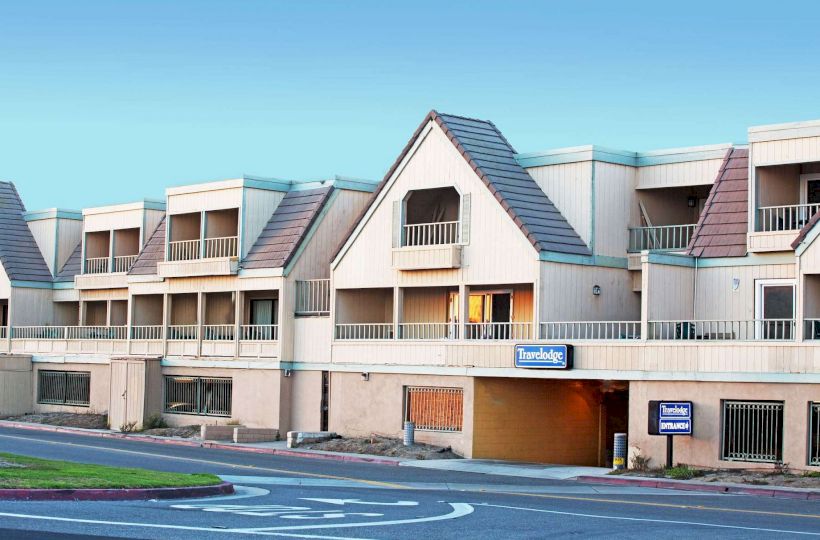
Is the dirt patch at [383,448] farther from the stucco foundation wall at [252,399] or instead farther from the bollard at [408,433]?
the stucco foundation wall at [252,399]

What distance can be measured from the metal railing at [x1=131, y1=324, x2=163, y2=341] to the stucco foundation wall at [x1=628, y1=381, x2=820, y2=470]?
79.1ft

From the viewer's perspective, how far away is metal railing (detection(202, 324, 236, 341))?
4969 centimetres

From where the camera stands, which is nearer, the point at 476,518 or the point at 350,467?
the point at 476,518

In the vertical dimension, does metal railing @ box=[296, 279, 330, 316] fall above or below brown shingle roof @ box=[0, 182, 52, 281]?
below

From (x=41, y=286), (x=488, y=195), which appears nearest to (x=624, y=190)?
(x=488, y=195)

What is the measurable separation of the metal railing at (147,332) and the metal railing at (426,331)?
12912 millimetres

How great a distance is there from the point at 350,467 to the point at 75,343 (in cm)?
2461

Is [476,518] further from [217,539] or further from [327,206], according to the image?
[327,206]

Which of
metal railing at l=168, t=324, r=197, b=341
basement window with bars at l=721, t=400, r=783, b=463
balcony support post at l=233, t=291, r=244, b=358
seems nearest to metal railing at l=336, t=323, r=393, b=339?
balcony support post at l=233, t=291, r=244, b=358

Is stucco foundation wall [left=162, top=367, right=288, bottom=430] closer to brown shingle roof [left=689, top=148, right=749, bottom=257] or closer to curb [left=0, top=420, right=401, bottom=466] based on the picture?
curb [left=0, top=420, right=401, bottom=466]

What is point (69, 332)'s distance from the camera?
193 feet

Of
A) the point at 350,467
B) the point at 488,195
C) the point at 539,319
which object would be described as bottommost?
the point at 350,467

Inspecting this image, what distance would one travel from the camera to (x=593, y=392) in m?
41.4

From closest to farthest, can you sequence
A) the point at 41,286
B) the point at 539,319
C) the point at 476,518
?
the point at 476,518, the point at 539,319, the point at 41,286
